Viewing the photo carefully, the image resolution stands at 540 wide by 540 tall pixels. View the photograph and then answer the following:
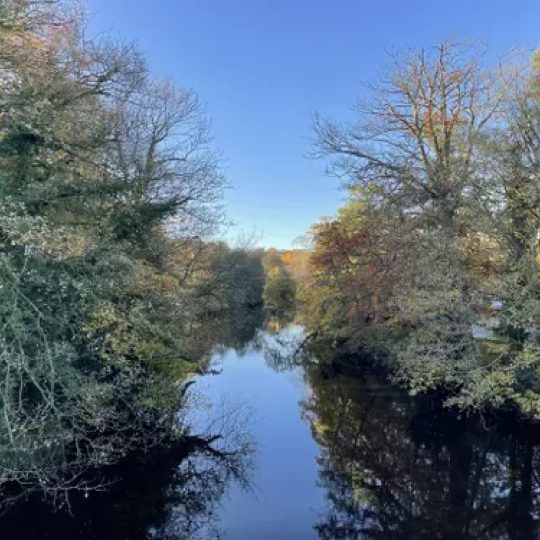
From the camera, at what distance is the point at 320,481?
31.7ft

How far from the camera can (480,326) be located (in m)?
10.9

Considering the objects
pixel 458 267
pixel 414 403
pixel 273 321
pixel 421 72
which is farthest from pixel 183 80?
pixel 273 321

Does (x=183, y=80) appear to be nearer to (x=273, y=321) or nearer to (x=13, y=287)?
(x=13, y=287)

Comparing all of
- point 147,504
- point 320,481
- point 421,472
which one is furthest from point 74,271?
point 421,472

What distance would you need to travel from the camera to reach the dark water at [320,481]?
7.74m

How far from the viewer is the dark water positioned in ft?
25.4

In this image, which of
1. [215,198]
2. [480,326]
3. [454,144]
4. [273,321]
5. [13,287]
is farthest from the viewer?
[273,321]

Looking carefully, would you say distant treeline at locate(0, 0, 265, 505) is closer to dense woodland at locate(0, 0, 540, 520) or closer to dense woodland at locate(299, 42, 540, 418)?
dense woodland at locate(0, 0, 540, 520)

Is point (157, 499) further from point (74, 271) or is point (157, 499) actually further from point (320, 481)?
point (74, 271)

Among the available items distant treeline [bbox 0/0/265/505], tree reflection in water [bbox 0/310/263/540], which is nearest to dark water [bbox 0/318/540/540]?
tree reflection in water [bbox 0/310/263/540]

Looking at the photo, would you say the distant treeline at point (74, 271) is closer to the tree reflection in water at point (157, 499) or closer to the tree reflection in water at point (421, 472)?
the tree reflection in water at point (157, 499)

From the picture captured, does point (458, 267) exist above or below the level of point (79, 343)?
above

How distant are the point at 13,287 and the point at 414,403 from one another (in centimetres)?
1180

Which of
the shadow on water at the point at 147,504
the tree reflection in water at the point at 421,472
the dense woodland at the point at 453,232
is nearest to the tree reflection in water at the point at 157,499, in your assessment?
the shadow on water at the point at 147,504
